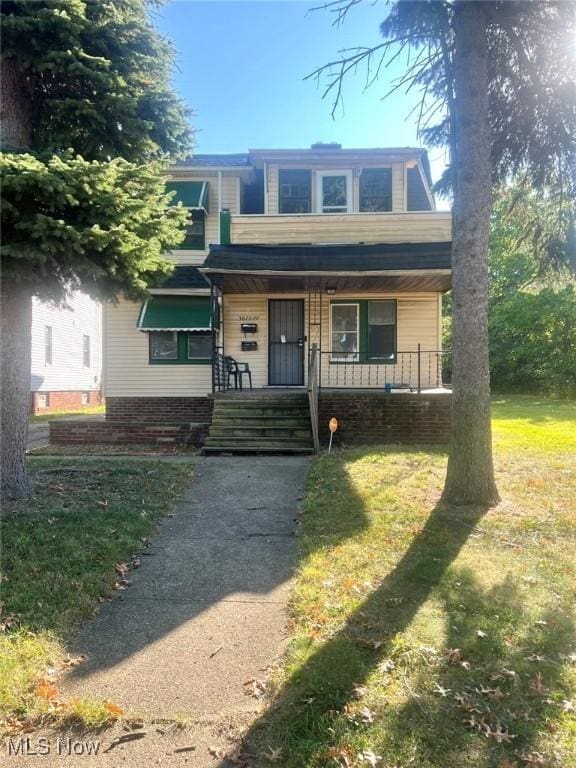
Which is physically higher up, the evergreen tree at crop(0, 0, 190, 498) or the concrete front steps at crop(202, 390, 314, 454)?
the evergreen tree at crop(0, 0, 190, 498)

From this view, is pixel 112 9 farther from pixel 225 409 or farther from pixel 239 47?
pixel 225 409

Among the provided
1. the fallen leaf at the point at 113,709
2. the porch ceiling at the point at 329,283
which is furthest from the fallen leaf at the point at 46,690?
the porch ceiling at the point at 329,283

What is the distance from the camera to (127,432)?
10.9 metres

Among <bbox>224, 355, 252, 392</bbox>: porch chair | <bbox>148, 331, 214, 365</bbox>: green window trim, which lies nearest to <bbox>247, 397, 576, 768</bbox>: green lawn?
<bbox>224, 355, 252, 392</bbox>: porch chair

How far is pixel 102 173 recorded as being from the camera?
4.64 m

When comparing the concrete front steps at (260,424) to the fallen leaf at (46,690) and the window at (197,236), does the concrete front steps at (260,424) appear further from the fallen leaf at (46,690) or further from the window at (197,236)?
the fallen leaf at (46,690)

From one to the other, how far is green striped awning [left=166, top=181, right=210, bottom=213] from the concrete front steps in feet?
16.8

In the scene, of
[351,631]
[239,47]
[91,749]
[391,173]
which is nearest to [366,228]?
[391,173]

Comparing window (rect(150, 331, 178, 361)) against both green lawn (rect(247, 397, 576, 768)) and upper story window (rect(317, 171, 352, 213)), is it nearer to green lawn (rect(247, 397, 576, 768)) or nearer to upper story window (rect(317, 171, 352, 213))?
upper story window (rect(317, 171, 352, 213))

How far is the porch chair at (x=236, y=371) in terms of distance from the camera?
11367 mm

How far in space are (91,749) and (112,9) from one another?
6.88m

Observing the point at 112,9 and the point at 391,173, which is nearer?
the point at 112,9

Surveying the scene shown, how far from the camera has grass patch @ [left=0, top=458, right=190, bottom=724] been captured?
2.72 m

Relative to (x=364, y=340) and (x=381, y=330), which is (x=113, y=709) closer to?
(x=364, y=340)
